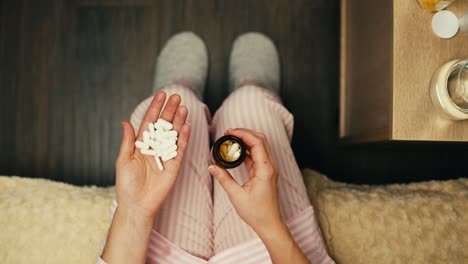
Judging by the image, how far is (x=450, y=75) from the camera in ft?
2.39

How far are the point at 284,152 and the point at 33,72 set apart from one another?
3.48ft

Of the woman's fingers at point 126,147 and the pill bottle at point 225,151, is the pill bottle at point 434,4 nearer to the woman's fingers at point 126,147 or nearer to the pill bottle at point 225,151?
the pill bottle at point 225,151

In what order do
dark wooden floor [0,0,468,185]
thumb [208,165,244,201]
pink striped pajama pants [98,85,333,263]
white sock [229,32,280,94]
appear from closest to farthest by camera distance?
thumb [208,165,244,201] → pink striped pajama pants [98,85,333,263] → white sock [229,32,280,94] → dark wooden floor [0,0,468,185]

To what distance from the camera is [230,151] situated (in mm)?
694

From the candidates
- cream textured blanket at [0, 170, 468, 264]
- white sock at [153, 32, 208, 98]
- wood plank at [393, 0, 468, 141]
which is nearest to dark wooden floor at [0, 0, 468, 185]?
white sock at [153, 32, 208, 98]

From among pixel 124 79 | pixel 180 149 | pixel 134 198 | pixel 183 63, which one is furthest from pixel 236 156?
pixel 124 79

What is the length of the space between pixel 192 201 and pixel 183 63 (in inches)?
22.5

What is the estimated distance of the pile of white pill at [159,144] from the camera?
729 mm

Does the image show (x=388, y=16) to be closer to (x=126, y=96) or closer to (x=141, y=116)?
(x=141, y=116)

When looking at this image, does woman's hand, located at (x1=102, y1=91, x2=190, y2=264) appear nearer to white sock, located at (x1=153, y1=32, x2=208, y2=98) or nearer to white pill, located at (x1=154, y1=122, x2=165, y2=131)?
white pill, located at (x1=154, y1=122, x2=165, y2=131)

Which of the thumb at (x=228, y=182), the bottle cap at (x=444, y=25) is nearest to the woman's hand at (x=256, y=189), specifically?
the thumb at (x=228, y=182)

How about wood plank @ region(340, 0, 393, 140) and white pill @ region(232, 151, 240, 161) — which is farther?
wood plank @ region(340, 0, 393, 140)

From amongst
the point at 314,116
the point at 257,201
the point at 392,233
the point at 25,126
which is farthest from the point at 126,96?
the point at 392,233

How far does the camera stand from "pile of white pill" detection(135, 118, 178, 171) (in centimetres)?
73
